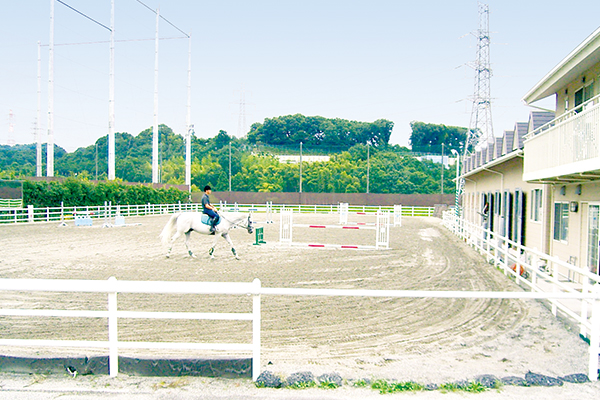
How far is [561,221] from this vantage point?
1340 cm

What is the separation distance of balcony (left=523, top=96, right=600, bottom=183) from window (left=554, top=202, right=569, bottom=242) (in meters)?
1.44

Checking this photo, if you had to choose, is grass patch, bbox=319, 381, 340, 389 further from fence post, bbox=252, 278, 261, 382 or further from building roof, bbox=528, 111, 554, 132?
building roof, bbox=528, 111, 554, 132

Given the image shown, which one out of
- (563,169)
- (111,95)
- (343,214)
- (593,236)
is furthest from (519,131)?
(111,95)

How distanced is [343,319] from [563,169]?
6.03 meters

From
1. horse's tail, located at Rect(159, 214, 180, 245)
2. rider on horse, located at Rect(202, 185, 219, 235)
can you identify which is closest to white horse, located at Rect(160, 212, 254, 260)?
horse's tail, located at Rect(159, 214, 180, 245)

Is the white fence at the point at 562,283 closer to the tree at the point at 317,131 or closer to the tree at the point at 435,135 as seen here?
the tree at the point at 317,131

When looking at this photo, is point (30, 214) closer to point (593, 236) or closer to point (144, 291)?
point (144, 291)

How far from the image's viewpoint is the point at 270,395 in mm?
4035

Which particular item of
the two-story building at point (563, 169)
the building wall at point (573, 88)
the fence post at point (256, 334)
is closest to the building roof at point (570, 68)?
the two-story building at point (563, 169)

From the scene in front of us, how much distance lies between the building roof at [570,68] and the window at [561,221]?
3300 millimetres

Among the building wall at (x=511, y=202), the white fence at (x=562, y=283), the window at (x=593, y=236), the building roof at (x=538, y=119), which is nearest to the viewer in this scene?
the white fence at (x=562, y=283)

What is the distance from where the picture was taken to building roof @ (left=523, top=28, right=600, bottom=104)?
955cm

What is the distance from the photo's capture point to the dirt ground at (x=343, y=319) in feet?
17.9

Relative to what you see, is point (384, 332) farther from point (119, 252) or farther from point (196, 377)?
point (119, 252)
